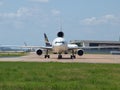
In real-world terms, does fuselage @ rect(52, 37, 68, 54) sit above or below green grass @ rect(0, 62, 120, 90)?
above

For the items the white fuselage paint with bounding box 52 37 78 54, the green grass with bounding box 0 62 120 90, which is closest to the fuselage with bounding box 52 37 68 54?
the white fuselage paint with bounding box 52 37 78 54

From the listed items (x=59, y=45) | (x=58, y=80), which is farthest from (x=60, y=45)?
(x=58, y=80)

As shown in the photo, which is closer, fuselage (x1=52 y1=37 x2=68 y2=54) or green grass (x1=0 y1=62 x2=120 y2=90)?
green grass (x1=0 y1=62 x2=120 y2=90)

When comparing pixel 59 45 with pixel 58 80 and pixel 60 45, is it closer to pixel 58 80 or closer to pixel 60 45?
pixel 60 45

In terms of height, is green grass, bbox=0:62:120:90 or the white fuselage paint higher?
the white fuselage paint

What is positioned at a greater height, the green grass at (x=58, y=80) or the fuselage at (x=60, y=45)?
the fuselage at (x=60, y=45)

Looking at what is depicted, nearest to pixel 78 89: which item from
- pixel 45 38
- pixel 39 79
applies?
pixel 39 79

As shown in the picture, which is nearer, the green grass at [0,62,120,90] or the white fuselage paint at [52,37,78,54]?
the green grass at [0,62,120,90]

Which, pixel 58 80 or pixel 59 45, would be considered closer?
pixel 58 80

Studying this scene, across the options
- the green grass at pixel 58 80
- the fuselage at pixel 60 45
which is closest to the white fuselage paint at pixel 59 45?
the fuselage at pixel 60 45

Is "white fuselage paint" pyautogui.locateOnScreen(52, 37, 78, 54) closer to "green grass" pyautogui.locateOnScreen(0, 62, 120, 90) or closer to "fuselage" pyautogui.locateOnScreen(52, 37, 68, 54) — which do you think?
"fuselage" pyautogui.locateOnScreen(52, 37, 68, 54)

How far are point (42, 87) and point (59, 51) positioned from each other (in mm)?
49952

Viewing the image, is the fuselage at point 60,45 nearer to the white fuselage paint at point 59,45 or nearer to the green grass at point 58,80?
the white fuselage paint at point 59,45

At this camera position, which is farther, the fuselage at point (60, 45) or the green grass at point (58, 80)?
the fuselage at point (60, 45)
